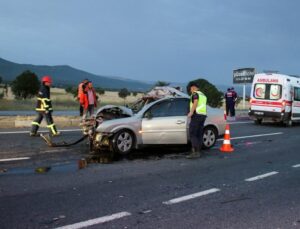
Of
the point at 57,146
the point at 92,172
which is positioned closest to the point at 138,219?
the point at 92,172

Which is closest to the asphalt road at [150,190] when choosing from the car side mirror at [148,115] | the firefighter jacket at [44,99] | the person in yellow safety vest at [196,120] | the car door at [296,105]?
the person in yellow safety vest at [196,120]

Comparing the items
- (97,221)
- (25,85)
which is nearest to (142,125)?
(97,221)

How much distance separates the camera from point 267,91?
19.8m

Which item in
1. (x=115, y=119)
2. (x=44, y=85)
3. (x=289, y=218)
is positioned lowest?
(x=289, y=218)

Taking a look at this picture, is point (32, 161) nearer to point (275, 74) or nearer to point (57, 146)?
point (57, 146)

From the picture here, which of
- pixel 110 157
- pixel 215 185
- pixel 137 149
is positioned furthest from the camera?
pixel 137 149

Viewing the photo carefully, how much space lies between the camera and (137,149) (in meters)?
11.0

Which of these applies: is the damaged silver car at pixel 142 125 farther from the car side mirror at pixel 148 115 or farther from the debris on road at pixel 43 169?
the debris on road at pixel 43 169

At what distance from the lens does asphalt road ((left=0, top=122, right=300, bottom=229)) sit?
534 cm

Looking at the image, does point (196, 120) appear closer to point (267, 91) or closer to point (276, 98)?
point (276, 98)

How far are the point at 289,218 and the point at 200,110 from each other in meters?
4.87

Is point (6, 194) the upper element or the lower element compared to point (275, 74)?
lower

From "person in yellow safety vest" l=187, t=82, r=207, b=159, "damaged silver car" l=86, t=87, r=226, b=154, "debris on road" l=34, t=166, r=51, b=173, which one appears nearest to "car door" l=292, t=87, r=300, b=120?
"damaged silver car" l=86, t=87, r=226, b=154

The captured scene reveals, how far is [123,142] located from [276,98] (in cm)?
1159
